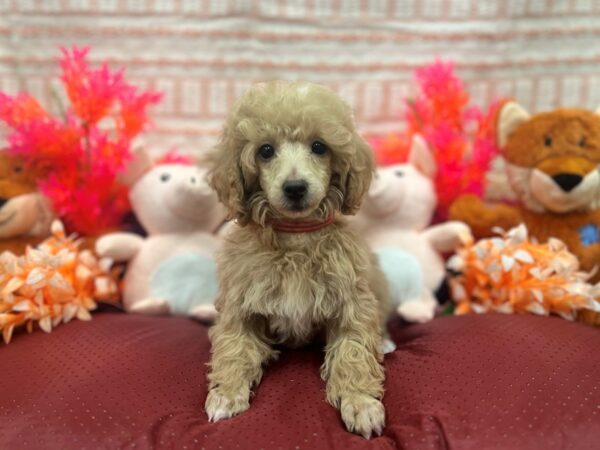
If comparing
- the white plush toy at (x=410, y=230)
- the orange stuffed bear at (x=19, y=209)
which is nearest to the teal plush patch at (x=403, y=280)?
the white plush toy at (x=410, y=230)

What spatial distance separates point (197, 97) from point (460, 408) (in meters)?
1.68

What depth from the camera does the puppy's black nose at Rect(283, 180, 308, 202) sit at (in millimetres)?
1126

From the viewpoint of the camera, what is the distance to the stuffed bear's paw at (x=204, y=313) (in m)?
1.71

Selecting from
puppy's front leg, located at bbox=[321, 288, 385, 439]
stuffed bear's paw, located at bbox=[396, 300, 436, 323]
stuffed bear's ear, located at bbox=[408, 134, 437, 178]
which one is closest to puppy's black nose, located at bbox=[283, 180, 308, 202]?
puppy's front leg, located at bbox=[321, 288, 385, 439]

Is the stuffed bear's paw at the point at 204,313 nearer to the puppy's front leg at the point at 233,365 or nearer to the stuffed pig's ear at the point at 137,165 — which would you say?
the puppy's front leg at the point at 233,365

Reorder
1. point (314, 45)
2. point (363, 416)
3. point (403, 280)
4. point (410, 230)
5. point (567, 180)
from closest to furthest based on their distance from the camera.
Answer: point (363, 416)
point (567, 180)
point (403, 280)
point (410, 230)
point (314, 45)

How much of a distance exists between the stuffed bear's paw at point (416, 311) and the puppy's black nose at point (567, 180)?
589 mm

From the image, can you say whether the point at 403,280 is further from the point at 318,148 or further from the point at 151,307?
the point at 151,307

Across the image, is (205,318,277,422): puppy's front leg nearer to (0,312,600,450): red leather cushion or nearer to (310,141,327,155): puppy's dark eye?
(0,312,600,450): red leather cushion

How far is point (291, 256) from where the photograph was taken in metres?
1.26

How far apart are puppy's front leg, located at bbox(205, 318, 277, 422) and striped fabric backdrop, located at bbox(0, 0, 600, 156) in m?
1.21

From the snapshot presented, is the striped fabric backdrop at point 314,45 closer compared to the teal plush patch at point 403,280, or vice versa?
the teal plush patch at point 403,280

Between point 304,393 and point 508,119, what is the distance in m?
1.24

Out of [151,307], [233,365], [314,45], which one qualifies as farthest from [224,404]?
[314,45]
